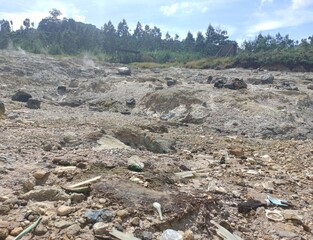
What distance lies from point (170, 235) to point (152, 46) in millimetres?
73493

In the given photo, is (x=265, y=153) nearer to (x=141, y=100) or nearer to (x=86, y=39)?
(x=141, y=100)

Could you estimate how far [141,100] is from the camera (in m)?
17.6

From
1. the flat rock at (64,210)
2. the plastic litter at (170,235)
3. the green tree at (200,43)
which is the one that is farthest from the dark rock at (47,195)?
the green tree at (200,43)

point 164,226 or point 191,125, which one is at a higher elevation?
point 164,226

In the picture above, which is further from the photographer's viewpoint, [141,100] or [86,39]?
[86,39]

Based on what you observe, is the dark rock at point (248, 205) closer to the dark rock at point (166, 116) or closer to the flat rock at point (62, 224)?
the flat rock at point (62, 224)

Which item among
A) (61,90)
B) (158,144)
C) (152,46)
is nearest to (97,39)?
(152,46)

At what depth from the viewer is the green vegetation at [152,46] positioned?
43.7 metres

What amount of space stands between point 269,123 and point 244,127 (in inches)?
36.3

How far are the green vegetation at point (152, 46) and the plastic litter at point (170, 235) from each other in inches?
1560

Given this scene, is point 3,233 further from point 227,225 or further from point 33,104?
point 33,104

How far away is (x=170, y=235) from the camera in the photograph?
12.5ft

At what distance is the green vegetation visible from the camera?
43719 millimetres

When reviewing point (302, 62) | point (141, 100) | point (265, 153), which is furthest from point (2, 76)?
point (302, 62)
